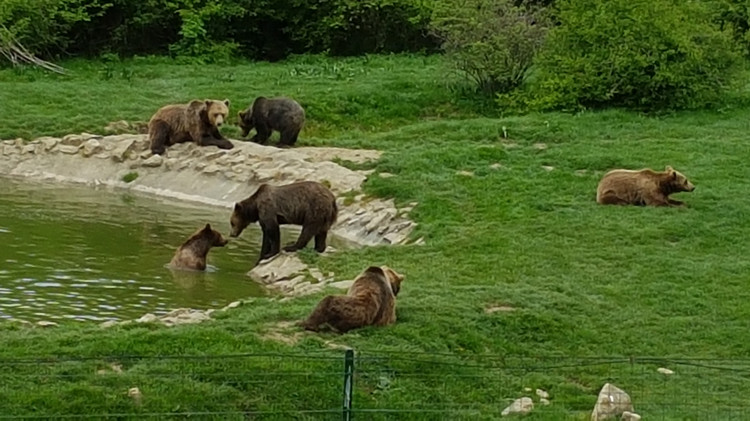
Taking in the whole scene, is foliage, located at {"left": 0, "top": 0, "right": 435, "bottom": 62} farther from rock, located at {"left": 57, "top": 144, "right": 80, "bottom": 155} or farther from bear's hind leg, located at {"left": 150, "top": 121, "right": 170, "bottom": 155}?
bear's hind leg, located at {"left": 150, "top": 121, "right": 170, "bottom": 155}

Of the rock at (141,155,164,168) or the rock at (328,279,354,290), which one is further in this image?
the rock at (141,155,164,168)

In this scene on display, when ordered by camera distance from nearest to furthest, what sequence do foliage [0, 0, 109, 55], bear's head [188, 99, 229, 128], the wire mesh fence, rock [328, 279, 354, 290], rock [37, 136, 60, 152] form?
the wire mesh fence
rock [328, 279, 354, 290]
bear's head [188, 99, 229, 128]
rock [37, 136, 60, 152]
foliage [0, 0, 109, 55]

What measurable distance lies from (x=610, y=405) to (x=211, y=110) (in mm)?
13884

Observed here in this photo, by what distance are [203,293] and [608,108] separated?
1418 centimetres

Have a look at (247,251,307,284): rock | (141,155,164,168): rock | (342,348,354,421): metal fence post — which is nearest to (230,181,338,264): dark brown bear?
(247,251,307,284): rock

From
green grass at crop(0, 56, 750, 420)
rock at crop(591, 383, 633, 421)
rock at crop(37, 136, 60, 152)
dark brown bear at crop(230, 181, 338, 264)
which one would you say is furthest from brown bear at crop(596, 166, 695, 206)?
rock at crop(37, 136, 60, 152)

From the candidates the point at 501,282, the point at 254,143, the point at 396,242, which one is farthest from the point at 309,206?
the point at 254,143

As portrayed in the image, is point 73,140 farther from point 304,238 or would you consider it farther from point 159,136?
point 304,238

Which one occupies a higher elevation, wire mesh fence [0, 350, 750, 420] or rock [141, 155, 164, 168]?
wire mesh fence [0, 350, 750, 420]

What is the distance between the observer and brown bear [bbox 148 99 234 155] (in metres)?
22.2

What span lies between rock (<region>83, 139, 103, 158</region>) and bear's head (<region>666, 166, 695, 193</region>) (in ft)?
33.8

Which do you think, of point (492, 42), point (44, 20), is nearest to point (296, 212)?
point (492, 42)

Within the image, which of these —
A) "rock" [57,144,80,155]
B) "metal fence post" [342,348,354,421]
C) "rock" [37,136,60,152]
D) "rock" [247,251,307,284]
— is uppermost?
"metal fence post" [342,348,354,421]

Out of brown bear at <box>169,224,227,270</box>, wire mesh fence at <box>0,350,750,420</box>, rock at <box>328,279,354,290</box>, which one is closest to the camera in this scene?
wire mesh fence at <box>0,350,750,420</box>
